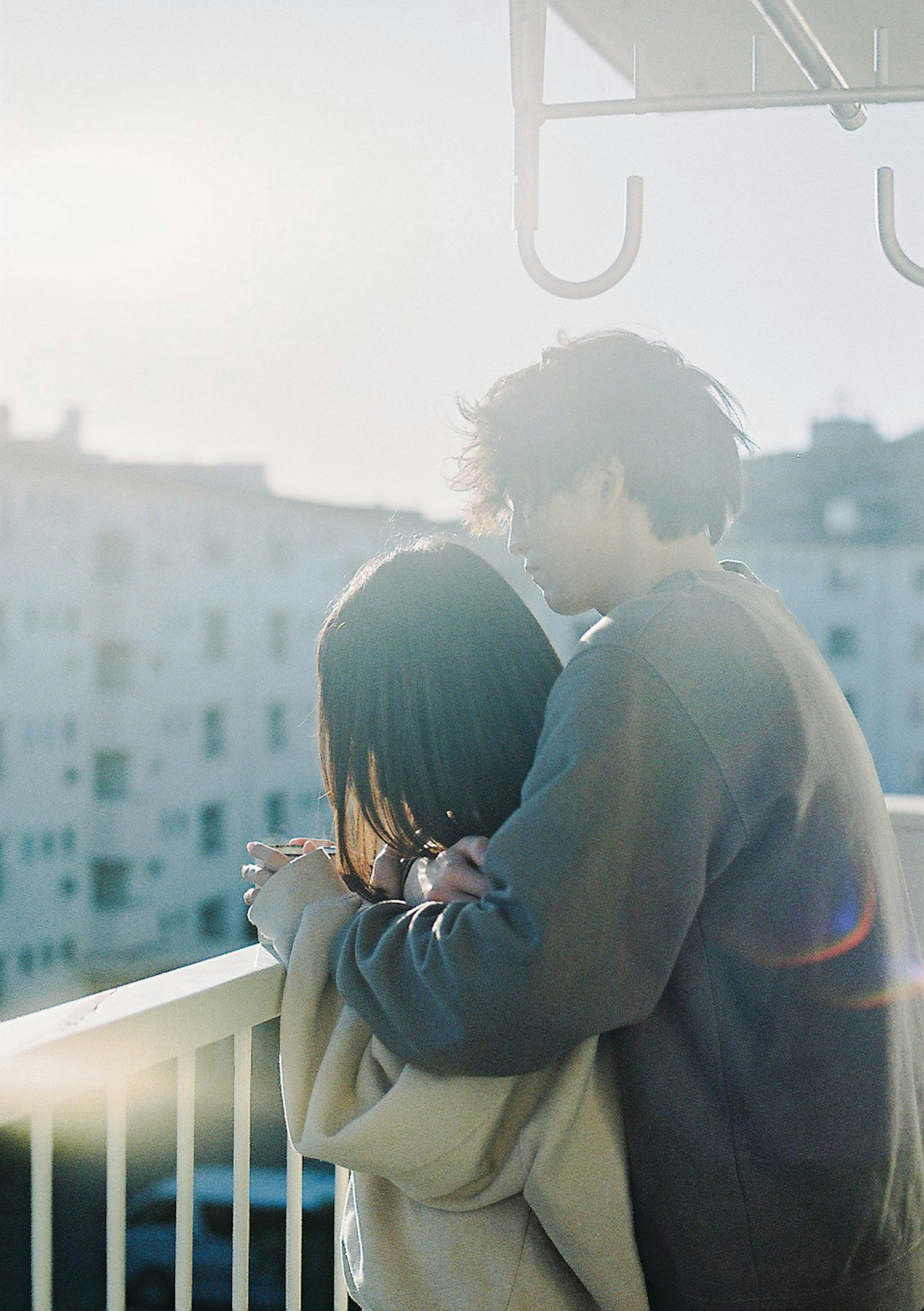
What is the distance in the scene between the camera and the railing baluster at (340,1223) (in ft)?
4.14

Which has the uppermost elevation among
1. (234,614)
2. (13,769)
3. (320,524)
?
(320,524)

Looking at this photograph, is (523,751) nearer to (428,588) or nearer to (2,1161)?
(428,588)

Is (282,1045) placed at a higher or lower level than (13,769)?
higher

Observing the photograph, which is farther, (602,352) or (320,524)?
(320,524)

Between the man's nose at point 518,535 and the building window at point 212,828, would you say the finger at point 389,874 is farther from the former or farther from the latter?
the building window at point 212,828

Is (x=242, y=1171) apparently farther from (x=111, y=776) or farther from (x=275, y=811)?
(x=275, y=811)

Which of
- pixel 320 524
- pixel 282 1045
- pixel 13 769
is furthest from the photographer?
pixel 320 524

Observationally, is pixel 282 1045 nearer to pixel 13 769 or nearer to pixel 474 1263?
pixel 474 1263

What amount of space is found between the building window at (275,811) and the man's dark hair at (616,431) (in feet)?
78.4

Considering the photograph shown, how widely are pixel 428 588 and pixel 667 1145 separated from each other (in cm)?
44

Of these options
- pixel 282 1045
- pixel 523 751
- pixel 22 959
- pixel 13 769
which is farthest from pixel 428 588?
pixel 22 959

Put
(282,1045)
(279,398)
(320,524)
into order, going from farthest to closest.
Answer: (279,398), (320,524), (282,1045)

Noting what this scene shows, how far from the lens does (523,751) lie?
100 cm

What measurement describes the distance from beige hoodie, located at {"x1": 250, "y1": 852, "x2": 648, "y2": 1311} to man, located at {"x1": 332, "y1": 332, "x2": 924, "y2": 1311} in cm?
2
